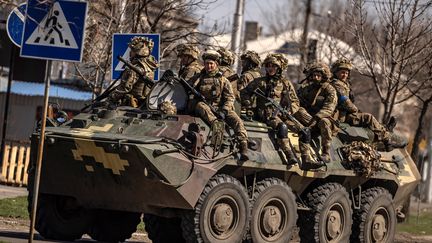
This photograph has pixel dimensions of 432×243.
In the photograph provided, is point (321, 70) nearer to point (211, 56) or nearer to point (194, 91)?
point (211, 56)

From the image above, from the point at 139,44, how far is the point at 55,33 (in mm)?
4496

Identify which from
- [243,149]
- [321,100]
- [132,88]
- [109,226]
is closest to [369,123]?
[321,100]

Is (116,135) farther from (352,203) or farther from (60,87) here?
(60,87)

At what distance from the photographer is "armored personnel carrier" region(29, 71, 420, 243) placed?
14406 millimetres

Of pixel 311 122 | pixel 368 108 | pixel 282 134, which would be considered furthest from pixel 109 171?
pixel 368 108

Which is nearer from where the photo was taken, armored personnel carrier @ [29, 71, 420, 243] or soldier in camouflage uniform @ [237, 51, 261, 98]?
armored personnel carrier @ [29, 71, 420, 243]

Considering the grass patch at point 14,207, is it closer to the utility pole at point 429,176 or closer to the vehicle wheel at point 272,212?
the vehicle wheel at point 272,212

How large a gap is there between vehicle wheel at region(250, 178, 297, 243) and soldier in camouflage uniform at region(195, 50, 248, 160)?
0.94m

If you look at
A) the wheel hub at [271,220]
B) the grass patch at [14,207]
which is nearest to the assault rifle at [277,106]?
the wheel hub at [271,220]

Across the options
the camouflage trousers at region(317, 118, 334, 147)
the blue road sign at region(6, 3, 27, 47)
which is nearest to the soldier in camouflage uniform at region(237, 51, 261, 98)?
the camouflage trousers at region(317, 118, 334, 147)

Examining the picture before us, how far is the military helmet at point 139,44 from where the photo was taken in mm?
16606

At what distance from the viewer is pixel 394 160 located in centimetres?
1850

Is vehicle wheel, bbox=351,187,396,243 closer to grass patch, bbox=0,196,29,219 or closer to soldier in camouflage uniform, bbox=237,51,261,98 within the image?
soldier in camouflage uniform, bbox=237,51,261,98

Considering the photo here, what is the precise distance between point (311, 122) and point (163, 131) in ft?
10.1
